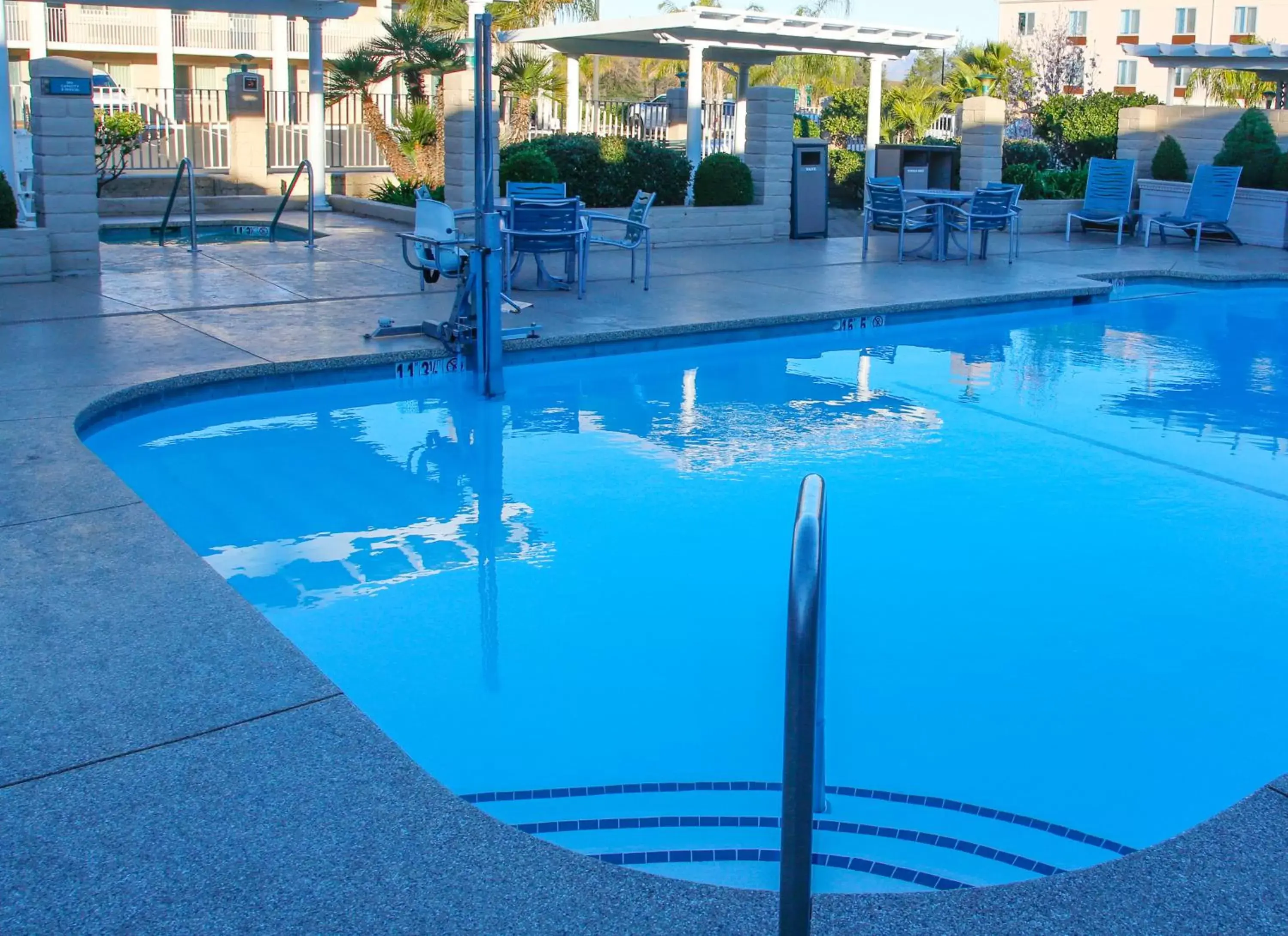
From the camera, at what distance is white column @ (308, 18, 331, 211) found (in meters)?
17.1

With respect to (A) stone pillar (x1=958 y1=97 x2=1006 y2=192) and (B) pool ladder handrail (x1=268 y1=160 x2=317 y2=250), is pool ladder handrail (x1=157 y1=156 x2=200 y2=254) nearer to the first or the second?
(B) pool ladder handrail (x1=268 y1=160 x2=317 y2=250)

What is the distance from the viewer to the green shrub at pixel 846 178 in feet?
65.5

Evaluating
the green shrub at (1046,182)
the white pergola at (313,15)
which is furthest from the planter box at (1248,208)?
the white pergola at (313,15)

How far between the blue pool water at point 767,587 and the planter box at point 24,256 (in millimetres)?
4069

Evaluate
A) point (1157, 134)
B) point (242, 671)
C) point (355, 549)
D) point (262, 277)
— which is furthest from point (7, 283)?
point (1157, 134)

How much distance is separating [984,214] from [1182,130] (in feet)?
19.2

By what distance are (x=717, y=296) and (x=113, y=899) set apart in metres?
8.97

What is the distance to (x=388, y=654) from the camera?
4590 mm

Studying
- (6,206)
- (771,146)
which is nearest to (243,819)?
(6,206)

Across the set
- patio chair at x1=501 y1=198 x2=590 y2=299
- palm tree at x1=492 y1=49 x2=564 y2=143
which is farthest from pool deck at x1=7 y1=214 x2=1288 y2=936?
palm tree at x1=492 y1=49 x2=564 y2=143

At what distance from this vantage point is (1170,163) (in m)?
17.0

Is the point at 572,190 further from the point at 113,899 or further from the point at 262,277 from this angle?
the point at 113,899

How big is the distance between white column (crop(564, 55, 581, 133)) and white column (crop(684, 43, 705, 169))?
8.57 ft

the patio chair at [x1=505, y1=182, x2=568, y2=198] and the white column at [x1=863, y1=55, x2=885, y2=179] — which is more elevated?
the white column at [x1=863, y1=55, x2=885, y2=179]
